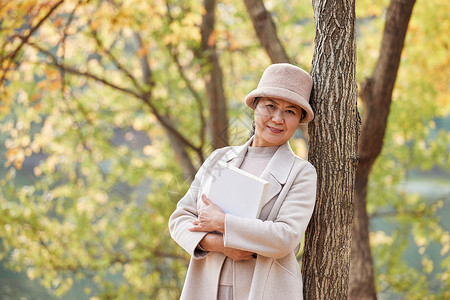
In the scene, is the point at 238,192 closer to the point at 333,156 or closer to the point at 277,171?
the point at 277,171

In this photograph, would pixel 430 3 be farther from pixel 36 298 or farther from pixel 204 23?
pixel 36 298

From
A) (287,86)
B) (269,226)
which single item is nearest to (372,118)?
(287,86)

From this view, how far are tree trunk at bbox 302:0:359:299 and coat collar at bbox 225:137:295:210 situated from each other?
6.4 inches

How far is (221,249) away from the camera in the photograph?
1922 mm

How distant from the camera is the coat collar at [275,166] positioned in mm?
1949

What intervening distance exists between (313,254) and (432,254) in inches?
387

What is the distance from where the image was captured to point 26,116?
620 cm

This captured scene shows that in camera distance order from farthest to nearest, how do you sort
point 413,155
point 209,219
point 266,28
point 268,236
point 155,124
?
point 155,124 < point 413,155 < point 266,28 < point 209,219 < point 268,236

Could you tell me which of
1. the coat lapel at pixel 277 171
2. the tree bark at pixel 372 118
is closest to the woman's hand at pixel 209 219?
the coat lapel at pixel 277 171

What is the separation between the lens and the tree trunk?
2.07 metres

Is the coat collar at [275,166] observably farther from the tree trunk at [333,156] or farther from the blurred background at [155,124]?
the blurred background at [155,124]

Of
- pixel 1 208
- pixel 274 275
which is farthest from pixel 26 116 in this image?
pixel 274 275

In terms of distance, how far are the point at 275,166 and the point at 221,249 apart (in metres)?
0.38

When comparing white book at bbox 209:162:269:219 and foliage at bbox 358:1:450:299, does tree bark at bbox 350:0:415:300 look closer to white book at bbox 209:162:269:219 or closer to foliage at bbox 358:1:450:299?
white book at bbox 209:162:269:219
